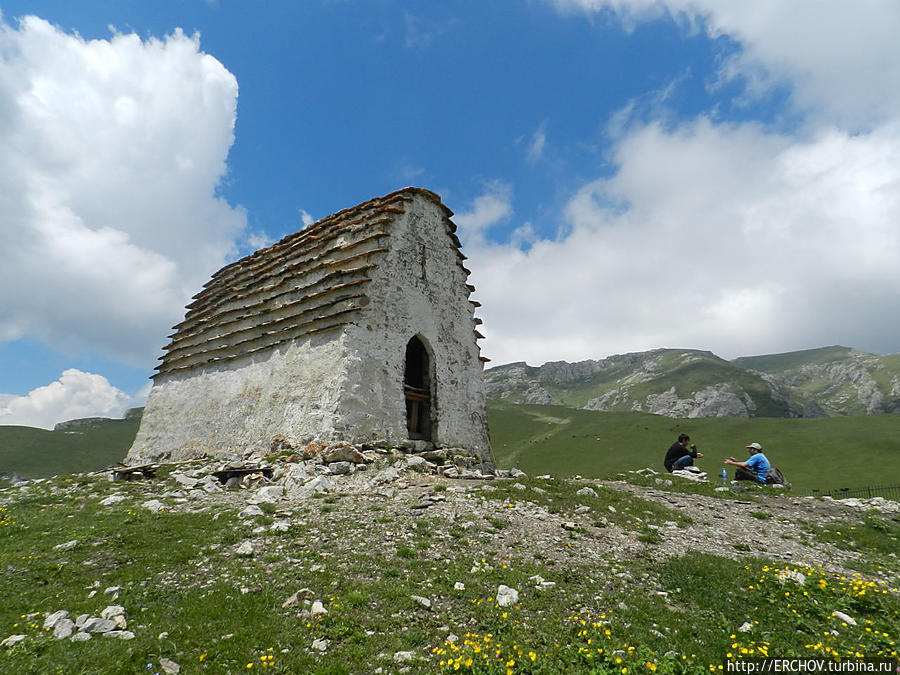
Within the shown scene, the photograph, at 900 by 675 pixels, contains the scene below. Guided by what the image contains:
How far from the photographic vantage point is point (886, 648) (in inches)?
222

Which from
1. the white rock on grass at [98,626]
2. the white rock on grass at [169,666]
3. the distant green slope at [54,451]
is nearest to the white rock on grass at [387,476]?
the white rock on grass at [98,626]

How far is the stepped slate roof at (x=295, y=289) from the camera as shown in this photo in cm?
1822

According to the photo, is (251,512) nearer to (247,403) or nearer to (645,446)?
(247,403)

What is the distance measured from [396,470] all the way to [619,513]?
648 centimetres

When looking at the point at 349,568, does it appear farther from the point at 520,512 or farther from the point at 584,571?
the point at 520,512

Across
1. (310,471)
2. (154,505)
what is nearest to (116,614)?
(154,505)

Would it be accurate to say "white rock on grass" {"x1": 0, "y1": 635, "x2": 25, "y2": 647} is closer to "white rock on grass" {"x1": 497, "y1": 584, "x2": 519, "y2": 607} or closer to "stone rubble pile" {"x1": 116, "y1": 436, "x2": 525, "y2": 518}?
"white rock on grass" {"x1": 497, "y1": 584, "x2": 519, "y2": 607}

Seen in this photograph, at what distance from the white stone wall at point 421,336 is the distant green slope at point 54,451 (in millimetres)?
67090

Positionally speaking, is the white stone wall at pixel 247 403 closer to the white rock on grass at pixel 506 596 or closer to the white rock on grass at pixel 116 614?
the white rock on grass at pixel 116 614

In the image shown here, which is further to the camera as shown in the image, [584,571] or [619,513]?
[619,513]

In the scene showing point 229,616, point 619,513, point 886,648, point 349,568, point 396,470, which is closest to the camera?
point 886,648

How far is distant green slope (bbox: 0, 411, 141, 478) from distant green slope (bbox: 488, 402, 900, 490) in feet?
224

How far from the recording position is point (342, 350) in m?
16.6

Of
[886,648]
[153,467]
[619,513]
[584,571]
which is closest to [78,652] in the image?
[584,571]
